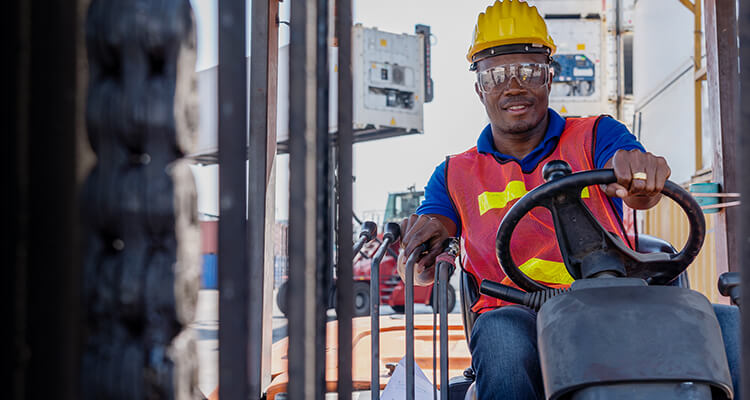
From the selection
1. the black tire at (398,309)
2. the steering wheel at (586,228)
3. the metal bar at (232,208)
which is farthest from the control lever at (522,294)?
the black tire at (398,309)

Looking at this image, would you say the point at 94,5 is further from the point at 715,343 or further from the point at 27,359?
the point at 715,343

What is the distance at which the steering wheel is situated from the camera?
1.52m

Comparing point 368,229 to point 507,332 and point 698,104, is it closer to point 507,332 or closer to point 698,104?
point 507,332

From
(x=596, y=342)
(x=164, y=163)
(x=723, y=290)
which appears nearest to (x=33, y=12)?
(x=164, y=163)

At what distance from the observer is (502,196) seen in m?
2.28

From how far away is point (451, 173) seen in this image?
8.06ft

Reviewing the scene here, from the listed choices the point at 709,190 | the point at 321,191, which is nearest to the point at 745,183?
the point at 321,191

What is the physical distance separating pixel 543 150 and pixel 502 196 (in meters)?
0.21

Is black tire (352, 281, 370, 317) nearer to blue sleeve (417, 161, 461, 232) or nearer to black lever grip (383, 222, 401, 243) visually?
blue sleeve (417, 161, 461, 232)

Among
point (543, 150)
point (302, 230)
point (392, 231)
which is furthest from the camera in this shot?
point (543, 150)

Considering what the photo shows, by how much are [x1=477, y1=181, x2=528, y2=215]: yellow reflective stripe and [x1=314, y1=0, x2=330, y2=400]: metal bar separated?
147 centimetres

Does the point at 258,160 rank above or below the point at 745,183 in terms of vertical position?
above

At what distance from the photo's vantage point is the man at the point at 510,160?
217 centimetres

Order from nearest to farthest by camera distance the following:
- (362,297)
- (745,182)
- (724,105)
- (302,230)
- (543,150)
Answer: (745,182), (302,230), (543,150), (724,105), (362,297)
